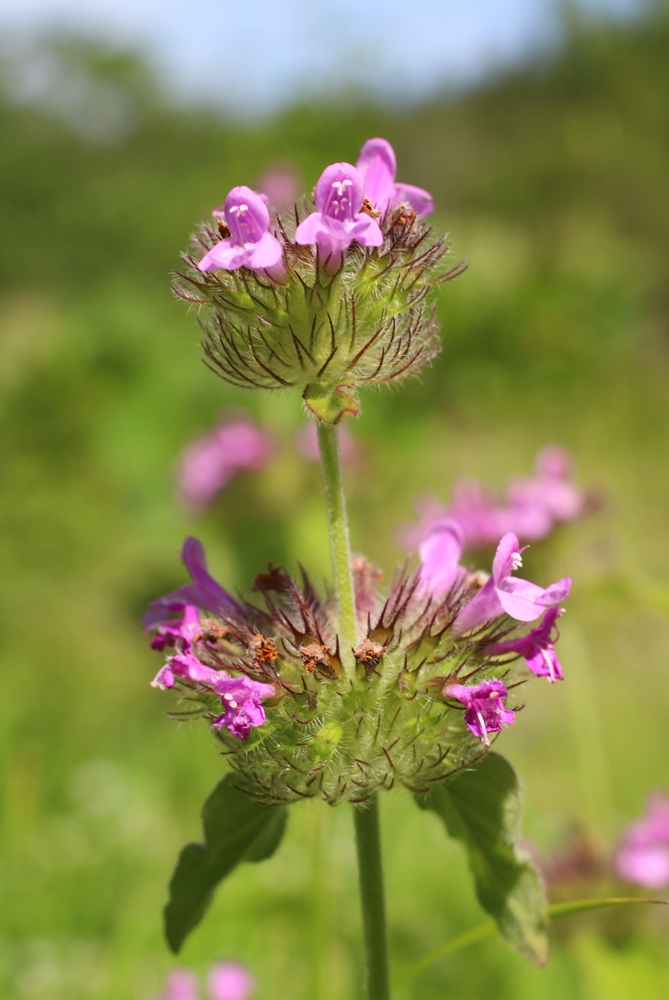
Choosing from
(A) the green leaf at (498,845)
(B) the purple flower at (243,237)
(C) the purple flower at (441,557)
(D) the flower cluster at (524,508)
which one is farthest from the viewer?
(D) the flower cluster at (524,508)

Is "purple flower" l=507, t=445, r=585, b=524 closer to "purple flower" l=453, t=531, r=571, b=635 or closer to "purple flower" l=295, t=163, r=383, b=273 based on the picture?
"purple flower" l=453, t=531, r=571, b=635

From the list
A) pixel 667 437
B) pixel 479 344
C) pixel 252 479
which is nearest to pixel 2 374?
pixel 479 344

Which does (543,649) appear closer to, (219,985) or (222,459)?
(219,985)

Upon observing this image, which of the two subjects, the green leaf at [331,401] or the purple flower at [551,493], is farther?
the purple flower at [551,493]

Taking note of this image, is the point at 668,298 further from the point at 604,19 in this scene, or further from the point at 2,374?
the point at 2,374

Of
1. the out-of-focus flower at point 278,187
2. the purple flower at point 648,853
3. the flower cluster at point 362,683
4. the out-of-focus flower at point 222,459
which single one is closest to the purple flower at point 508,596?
the flower cluster at point 362,683

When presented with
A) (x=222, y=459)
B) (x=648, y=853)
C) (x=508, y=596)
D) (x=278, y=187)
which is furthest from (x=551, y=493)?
(x=222, y=459)

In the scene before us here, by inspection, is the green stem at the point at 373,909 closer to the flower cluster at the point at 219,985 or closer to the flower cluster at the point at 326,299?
the flower cluster at the point at 326,299
